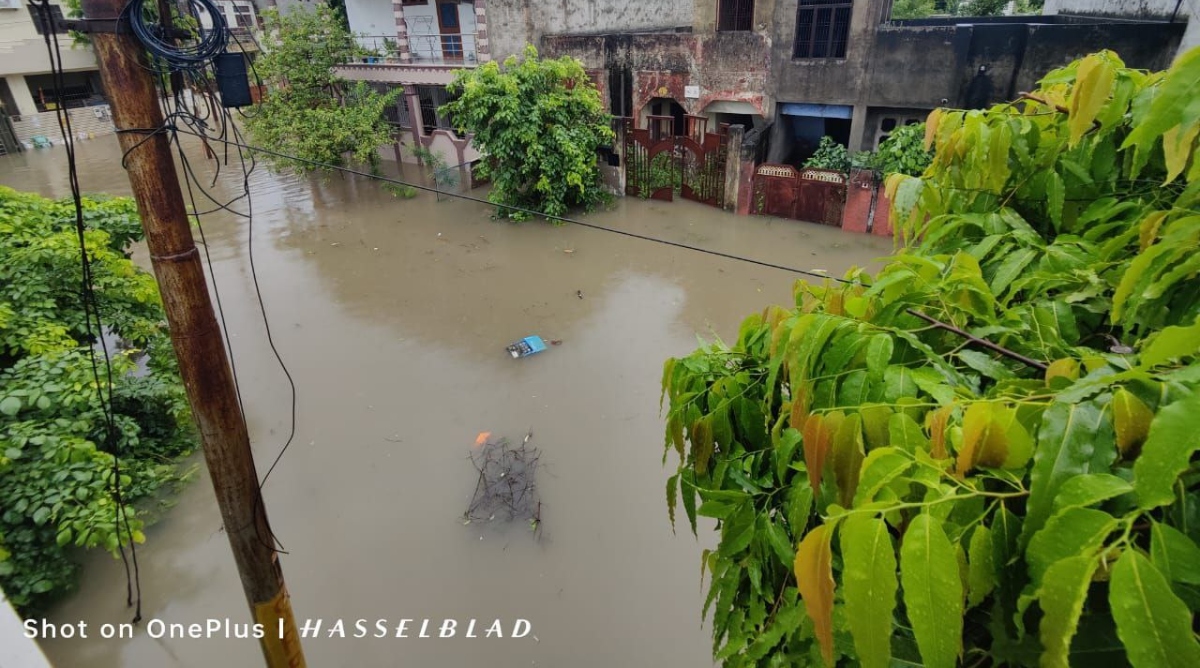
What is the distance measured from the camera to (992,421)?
1.06 metres

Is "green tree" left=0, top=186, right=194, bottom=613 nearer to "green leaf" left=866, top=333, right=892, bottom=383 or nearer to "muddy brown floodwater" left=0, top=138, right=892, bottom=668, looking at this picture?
"muddy brown floodwater" left=0, top=138, right=892, bottom=668

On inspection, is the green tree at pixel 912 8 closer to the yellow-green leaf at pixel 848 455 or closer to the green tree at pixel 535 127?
the green tree at pixel 535 127

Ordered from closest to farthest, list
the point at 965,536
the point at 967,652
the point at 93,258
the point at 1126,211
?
the point at 965,536, the point at 967,652, the point at 1126,211, the point at 93,258

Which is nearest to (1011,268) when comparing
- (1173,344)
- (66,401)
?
(1173,344)

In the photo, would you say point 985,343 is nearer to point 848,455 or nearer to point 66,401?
point 848,455

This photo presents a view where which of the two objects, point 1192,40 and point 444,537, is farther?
point 1192,40

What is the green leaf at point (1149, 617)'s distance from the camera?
A: 776mm

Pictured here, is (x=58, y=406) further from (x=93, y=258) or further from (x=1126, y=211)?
(x=1126, y=211)

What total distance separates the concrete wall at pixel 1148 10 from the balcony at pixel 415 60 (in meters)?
13.2

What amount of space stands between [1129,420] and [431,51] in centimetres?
1784

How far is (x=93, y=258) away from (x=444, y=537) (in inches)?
175

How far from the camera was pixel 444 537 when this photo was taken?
5.53 metres

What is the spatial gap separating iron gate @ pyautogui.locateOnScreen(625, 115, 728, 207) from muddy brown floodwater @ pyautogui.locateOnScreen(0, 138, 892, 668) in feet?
2.56

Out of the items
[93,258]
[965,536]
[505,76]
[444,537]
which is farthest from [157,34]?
[505,76]
